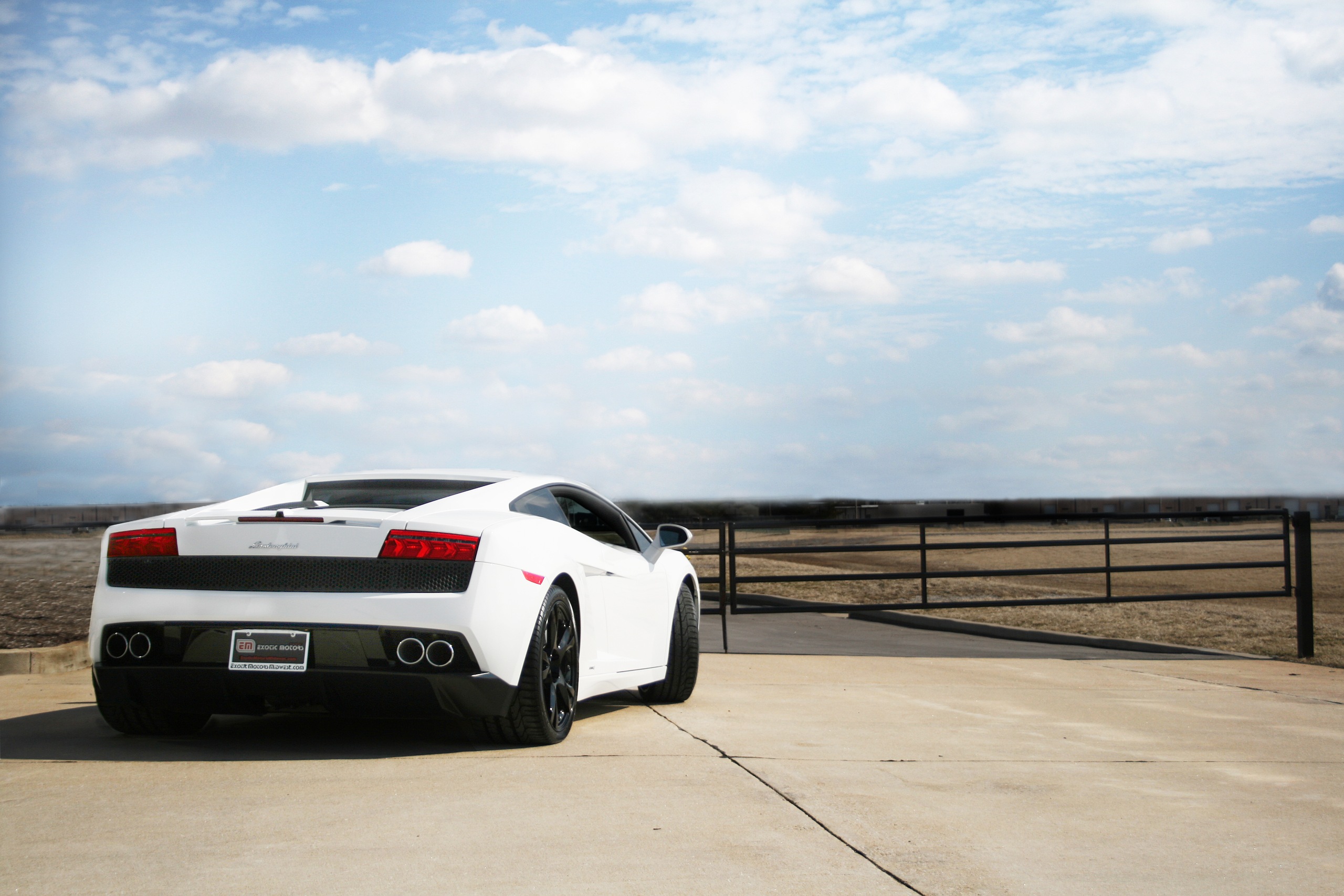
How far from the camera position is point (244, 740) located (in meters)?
5.55

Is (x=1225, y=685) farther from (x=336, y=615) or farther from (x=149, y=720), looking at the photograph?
(x=149, y=720)

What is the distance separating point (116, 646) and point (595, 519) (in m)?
3.14

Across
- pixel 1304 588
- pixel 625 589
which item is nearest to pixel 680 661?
pixel 625 589

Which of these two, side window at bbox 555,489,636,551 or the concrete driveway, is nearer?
the concrete driveway

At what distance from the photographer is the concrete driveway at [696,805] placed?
3.40 meters

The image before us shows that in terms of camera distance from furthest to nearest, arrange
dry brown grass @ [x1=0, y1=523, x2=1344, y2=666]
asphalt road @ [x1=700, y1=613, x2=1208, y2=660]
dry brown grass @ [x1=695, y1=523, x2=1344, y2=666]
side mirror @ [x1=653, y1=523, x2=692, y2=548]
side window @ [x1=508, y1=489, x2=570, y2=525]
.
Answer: dry brown grass @ [x1=695, y1=523, x2=1344, y2=666]
dry brown grass @ [x1=0, y1=523, x2=1344, y2=666]
asphalt road @ [x1=700, y1=613, x2=1208, y2=660]
side mirror @ [x1=653, y1=523, x2=692, y2=548]
side window @ [x1=508, y1=489, x2=570, y2=525]

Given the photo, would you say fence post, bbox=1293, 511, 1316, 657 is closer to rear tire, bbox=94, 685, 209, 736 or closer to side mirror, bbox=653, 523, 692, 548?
side mirror, bbox=653, 523, 692, 548

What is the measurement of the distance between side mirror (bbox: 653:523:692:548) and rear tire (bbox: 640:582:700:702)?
0.36 meters

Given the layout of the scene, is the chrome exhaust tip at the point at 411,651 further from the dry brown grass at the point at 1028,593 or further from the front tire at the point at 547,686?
the dry brown grass at the point at 1028,593

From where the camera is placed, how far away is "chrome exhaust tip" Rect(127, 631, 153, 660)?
5.02 m

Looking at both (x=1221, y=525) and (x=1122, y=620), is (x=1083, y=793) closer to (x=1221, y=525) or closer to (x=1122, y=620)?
(x=1122, y=620)

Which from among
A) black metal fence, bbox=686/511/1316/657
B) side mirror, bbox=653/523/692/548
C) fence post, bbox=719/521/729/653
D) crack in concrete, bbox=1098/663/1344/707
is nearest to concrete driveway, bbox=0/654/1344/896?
side mirror, bbox=653/523/692/548

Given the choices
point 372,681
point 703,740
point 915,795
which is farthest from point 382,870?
point 703,740

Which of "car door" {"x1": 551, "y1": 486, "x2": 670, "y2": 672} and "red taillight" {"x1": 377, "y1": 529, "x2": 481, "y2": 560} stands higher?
"red taillight" {"x1": 377, "y1": 529, "x2": 481, "y2": 560}
